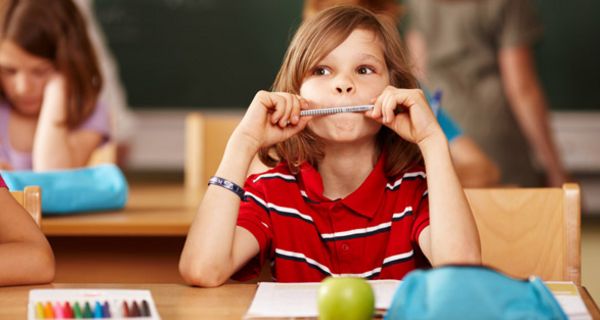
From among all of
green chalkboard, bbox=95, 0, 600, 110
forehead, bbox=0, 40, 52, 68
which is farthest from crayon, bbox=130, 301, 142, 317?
green chalkboard, bbox=95, 0, 600, 110

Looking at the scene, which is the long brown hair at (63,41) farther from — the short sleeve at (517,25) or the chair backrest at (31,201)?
the short sleeve at (517,25)

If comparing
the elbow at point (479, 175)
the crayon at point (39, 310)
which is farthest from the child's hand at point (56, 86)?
the crayon at point (39, 310)

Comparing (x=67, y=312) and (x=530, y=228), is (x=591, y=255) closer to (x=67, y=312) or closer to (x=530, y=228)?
(x=530, y=228)

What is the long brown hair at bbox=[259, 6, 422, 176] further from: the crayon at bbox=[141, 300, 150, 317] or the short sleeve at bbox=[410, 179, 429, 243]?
the crayon at bbox=[141, 300, 150, 317]

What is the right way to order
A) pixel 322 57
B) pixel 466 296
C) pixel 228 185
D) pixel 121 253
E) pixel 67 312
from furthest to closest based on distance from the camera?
pixel 121 253, pixel 322 57, pixel 228 185, pixel 67 312, pixel 466 296

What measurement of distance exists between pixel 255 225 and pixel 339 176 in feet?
0.58

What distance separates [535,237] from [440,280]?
0.83 m

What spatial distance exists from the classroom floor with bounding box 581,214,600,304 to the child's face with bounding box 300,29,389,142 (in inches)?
83.6

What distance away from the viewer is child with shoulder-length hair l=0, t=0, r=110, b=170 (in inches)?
104

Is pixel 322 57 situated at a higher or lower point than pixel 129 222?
higher

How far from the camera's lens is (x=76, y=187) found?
2.24 metres

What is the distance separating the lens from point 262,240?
168 cm

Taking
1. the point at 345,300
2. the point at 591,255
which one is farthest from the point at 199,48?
the point at 345,300

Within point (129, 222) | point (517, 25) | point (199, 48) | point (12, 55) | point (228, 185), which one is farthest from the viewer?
point (199, 48)
